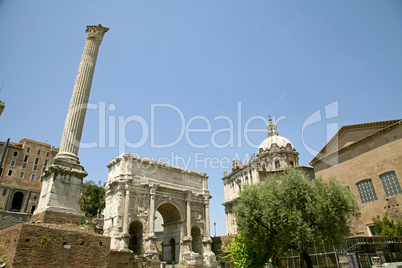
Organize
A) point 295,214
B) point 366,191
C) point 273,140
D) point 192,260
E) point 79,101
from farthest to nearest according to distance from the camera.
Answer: point 273,140 → point 192,260 → point 366,191 → point 295,214 → point 79,101

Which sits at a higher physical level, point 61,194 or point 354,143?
point 354,143

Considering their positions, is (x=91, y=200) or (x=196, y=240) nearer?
(x=196, y=240)

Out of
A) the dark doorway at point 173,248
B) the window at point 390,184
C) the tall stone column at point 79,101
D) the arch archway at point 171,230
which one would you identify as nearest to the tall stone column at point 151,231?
the arch archway at point 171,230

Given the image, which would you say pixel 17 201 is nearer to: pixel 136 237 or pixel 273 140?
pixel 136 237

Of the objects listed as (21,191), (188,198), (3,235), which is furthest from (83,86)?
(21,191)

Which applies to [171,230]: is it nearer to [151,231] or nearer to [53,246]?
[151,231]

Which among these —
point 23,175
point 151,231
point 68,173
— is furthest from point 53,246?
point 23,175

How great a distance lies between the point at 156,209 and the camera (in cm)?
3142

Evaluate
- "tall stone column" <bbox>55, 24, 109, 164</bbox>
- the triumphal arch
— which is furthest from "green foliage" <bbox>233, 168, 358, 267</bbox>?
"tall stone column" <bbox>55, 24, 109, 164</bbox>

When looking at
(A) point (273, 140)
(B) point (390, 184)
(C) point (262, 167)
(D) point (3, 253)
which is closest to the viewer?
(D) point (3, 253)

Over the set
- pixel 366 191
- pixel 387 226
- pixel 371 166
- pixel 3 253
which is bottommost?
pixel 3 253

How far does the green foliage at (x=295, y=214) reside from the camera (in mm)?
17281

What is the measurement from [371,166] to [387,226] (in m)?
6.69

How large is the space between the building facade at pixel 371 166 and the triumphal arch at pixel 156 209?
16.7 m
